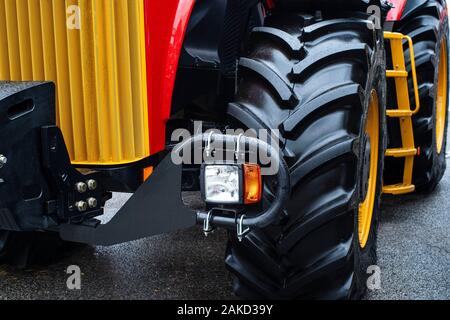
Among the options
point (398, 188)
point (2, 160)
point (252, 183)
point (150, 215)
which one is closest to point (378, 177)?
point (398, 188)

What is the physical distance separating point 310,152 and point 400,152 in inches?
75.5

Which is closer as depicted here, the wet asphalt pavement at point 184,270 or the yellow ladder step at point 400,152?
the wet asphalt pavement at point 184,270

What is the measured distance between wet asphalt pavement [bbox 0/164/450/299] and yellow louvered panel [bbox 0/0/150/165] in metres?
0.85

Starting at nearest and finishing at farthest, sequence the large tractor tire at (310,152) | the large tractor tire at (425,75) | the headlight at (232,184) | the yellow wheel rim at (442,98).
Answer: the headlight at (232,184), the large tractor tire at (310,152), the large tractor tire at (425,75), the yellow wheel rim at (442,98)

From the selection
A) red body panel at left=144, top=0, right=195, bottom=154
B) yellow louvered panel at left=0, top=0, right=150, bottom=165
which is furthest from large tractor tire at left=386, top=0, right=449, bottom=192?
yellow louvered panel at left=0, top=0, right=150, bottom=165

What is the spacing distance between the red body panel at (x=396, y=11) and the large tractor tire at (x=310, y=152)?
1.65 m

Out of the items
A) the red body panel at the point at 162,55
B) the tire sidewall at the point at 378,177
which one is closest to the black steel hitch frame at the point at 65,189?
the red body panel at the point at 162,55

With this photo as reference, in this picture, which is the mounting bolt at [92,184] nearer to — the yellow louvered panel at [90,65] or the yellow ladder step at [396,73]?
the yellow louvered panel at [90,65]

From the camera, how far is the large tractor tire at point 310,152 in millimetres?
1969

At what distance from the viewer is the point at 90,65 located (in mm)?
2021

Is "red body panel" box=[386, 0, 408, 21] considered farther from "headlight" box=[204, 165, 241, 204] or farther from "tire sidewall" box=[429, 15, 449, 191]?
"headlight" box=[204, 165, 241, 204]

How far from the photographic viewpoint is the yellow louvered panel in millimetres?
1991

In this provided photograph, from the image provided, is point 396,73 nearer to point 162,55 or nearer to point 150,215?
point 162,55

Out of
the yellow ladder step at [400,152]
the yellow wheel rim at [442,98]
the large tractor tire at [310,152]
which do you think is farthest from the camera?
the yellow wheel rim at [442,98]
